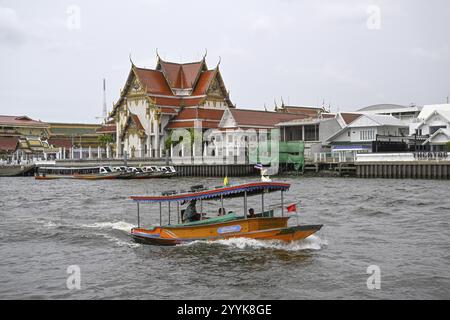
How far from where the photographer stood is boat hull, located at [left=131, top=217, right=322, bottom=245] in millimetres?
18797

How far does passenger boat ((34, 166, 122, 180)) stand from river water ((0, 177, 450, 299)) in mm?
32063

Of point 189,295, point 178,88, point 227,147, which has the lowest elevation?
point 189,295

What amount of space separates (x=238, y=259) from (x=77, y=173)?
2012 inches

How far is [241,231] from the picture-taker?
19.1 m

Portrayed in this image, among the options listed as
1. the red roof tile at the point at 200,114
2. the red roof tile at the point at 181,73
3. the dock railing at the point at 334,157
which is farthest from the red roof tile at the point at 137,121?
the dock railing at the point at 334,157

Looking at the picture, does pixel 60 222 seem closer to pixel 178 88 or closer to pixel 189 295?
pixel 189 295

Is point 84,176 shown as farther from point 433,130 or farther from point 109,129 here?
point 433,130

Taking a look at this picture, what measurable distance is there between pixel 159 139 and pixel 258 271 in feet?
191

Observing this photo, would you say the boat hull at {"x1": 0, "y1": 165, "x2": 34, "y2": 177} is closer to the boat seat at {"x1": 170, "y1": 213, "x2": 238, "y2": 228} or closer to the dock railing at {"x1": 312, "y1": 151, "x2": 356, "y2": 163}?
the dock railing at {"x1": 312, "y1": 151, "x2": 356, "y2": 163}

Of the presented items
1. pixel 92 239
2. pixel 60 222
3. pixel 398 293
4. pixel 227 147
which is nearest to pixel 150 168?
pixel 227 147

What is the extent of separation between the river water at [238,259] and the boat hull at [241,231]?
262mm

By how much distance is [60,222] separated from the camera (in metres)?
27.2

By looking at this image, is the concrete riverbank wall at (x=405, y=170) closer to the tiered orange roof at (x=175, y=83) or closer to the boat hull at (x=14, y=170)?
the tiered orange roof at (x=175, y=83)

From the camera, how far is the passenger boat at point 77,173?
61.7m
